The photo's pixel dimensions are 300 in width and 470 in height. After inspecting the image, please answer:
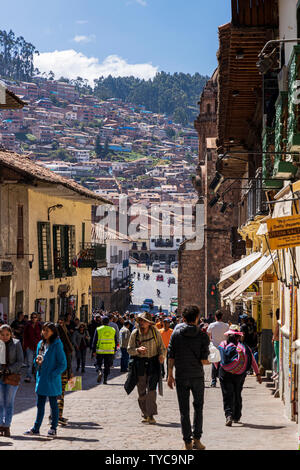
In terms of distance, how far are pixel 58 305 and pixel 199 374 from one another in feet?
76.0

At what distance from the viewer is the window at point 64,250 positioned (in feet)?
104

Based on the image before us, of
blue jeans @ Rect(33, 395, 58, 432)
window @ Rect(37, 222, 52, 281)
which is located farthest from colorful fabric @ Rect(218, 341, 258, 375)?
window @ Rect(37, 222, 52, 281)

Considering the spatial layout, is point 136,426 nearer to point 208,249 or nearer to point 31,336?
point 31,336

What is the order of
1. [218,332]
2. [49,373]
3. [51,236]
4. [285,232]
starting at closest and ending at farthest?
[285,232] → [49,373] → [218,332] → [51,236]

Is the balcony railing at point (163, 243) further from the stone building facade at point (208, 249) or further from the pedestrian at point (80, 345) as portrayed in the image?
the pedestrian at point (80, 345)

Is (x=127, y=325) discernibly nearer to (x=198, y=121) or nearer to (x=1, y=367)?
(x=1, y=367)

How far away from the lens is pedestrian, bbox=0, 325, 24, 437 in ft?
33.9

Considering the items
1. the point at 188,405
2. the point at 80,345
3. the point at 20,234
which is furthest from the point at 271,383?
the point at 20,234

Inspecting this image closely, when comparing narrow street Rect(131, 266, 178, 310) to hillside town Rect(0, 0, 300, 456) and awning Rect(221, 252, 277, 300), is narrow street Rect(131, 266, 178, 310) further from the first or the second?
awning Rect(221, 252, 277, 300)

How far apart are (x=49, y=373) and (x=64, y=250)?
76.1 ft

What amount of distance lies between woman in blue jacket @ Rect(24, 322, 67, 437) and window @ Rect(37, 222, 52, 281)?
18.8 m

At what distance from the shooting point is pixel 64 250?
33.5 m

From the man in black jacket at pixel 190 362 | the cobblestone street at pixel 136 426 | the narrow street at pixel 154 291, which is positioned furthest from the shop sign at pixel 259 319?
the narrow street at pixel 154 291
